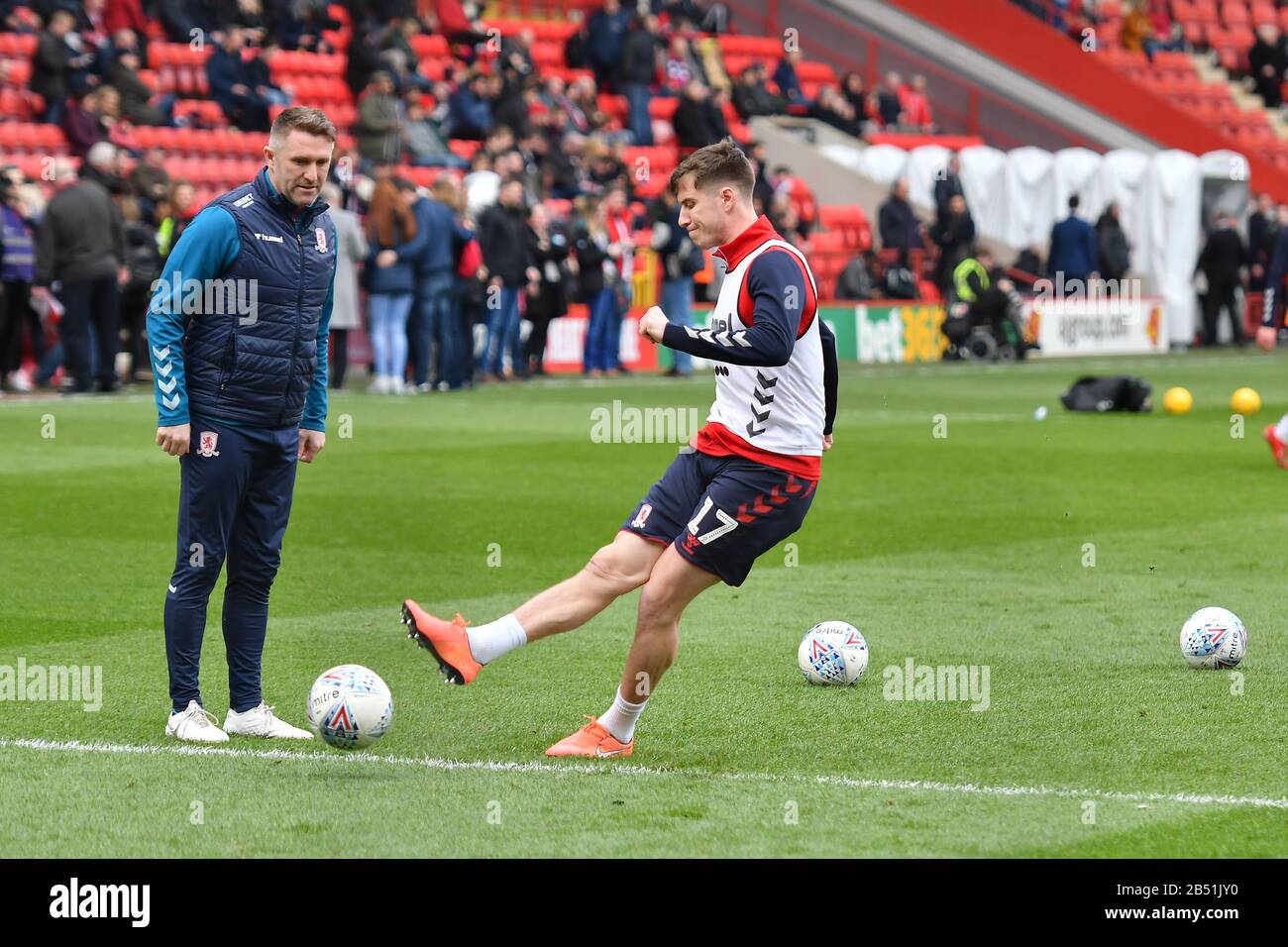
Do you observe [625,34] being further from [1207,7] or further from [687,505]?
[687,505]

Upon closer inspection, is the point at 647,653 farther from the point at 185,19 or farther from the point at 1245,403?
the point at 185,19

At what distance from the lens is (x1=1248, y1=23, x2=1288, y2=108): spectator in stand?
48.6 m

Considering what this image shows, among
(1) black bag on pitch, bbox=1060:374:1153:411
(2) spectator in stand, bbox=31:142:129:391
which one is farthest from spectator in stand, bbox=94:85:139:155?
(1) black bag on pitch, bbox=1060:374:1153:411

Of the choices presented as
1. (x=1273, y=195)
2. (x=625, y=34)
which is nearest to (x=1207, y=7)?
(x=1273, y=195)

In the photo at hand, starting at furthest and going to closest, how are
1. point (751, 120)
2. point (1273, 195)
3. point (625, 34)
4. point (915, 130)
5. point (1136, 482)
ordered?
point (1273, 195) < point (915, 130) < point (751, 120) < point (625, 34) < point (1136, 482)

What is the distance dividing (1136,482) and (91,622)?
902 centimetres

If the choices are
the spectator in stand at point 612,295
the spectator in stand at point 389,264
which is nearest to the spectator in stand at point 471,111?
the spectator in stand at point 612,295

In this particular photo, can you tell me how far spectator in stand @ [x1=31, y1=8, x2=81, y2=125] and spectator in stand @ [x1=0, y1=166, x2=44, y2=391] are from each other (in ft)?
11.8

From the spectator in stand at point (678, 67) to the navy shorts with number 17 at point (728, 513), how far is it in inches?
1179

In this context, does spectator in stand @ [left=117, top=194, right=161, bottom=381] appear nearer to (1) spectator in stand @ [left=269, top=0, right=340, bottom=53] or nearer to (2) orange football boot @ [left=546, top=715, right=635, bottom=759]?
(1) spectator in stand @ [left=269, top=0, right=340, bottom=53]

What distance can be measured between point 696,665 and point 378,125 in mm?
19515

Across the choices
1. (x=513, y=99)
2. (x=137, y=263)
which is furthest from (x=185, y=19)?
(x=137, y=263)

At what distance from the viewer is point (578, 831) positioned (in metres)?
6.12

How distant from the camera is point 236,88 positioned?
92.8ft
